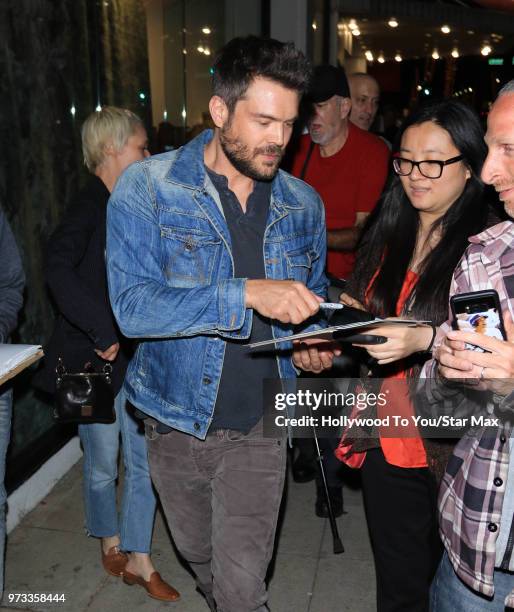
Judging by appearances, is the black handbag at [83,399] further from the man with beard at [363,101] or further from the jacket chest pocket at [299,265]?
the man with beard at [363,101]

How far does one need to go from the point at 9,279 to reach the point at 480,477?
7.39 feet

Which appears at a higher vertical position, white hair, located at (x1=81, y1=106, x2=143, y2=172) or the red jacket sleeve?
white hair, located at (x1=81, y1=106, x2=143, y2=172)

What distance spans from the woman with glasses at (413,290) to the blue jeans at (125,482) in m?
1.20

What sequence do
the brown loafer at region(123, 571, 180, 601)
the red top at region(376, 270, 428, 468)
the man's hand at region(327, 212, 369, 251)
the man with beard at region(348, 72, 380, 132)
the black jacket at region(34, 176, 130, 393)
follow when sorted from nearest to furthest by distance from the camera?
1. the red top at region(376, 270, 428, 468)
2. the black jacket at region(34, 176, 130, 393)
3. the brown loafer at region(123, 571, 180, 601)
4. the man's hand at region(327, 212, 369, 251)
5. the man with beard at region(348, 72, 380, 132)

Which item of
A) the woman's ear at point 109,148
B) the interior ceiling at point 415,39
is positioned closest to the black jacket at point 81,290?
the woman's ear at point 109,148

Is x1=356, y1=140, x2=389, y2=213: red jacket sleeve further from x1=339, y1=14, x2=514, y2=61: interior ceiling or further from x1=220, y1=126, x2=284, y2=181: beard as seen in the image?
x1=339, y1=14, x2=514, y2=61: interior ceiling

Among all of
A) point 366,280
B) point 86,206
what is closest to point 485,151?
point 366,280

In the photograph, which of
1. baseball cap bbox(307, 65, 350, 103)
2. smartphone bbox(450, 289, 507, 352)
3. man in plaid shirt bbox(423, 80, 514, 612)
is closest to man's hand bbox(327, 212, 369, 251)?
baseball cap bbox(307, 65, 350, 103)

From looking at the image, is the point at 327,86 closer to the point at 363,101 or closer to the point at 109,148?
the point at 363,101

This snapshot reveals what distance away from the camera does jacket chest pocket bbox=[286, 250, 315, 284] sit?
2934 mm

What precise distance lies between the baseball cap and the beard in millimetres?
2596

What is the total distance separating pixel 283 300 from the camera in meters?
2.43

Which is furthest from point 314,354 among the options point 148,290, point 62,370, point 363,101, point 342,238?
point 363,101

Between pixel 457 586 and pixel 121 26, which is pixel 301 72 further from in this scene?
pixel 121 26
